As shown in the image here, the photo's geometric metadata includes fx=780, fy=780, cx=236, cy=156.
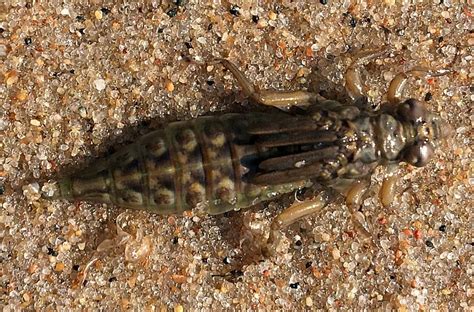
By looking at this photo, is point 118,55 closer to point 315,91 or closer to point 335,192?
point 315,91

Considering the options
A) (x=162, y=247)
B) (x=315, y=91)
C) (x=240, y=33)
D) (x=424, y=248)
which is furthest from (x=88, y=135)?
(x=424, y=248)

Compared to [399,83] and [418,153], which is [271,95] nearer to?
[399,83]

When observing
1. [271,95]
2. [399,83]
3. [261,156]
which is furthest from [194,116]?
[399,83]

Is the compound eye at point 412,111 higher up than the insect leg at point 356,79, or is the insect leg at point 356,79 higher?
the insect leg at point 356,79

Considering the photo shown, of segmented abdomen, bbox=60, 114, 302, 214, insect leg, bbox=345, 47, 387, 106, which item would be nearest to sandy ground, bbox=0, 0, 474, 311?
insect leg, bbox=345, 47, 387, 106

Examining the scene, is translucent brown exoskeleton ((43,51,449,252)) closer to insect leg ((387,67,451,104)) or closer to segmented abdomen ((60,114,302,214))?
segmented abdomen ((60,114,302,214))

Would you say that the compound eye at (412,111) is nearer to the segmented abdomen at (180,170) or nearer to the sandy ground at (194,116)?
the sandy ground at (194,116)

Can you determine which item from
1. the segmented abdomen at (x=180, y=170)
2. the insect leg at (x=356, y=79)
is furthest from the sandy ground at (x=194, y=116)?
the segmented abdomen at (x=180, y=170)

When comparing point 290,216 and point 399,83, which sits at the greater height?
point 399,83
